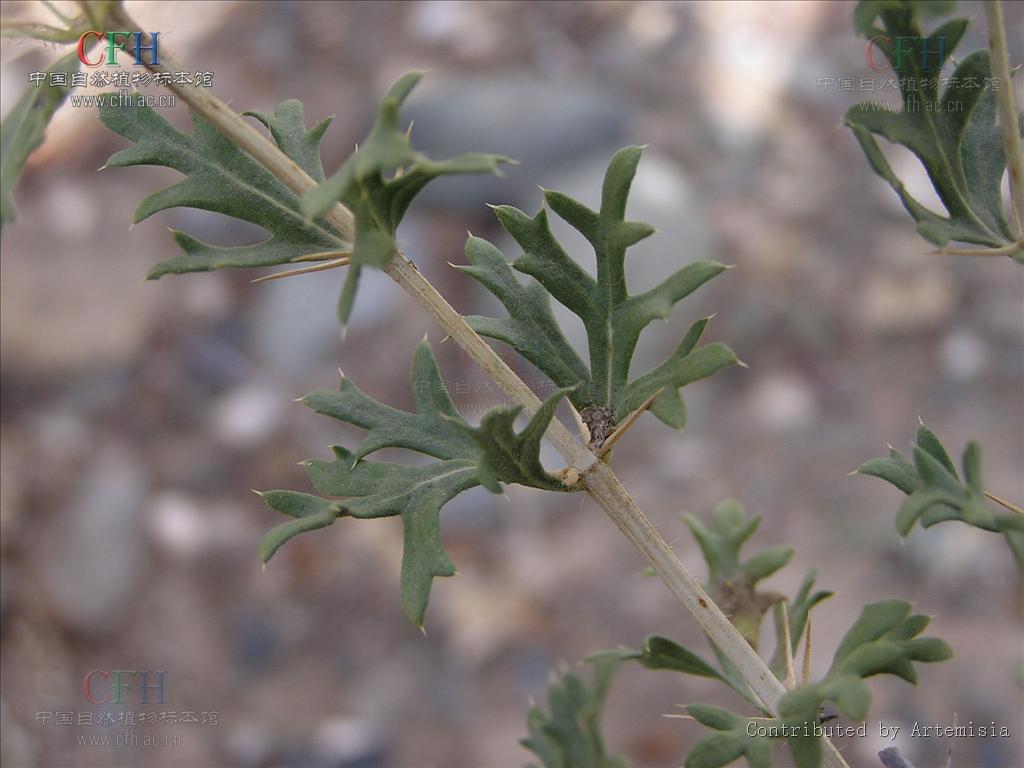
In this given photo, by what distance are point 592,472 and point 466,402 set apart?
1.65 m

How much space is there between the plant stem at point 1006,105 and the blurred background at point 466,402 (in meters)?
1.73

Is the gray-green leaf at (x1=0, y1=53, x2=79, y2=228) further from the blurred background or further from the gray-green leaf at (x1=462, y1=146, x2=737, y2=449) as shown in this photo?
the blurred background

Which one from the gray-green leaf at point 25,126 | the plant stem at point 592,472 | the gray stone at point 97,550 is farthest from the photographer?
the gray stone at point 97,550

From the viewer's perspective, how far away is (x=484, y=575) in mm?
3490

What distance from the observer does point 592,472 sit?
997 mm

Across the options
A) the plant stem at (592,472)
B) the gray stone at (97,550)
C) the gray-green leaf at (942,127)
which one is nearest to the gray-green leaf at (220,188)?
the plant stem at (592,472)

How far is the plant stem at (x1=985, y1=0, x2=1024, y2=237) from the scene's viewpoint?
886 millimetres

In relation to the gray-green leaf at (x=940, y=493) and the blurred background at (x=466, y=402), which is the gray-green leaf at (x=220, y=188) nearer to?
the gray-green leaf at (x=940, y=493)

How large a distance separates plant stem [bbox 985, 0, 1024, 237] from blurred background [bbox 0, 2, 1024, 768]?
5.67 feet

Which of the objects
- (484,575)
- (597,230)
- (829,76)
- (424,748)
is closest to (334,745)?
(424,748)

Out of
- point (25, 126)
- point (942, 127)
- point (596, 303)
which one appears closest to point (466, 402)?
point (596, 303)

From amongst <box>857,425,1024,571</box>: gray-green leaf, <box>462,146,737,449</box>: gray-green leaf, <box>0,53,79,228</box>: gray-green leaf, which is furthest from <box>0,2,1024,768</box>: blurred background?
<box>0,53,79,228</box>: gray-green leaf

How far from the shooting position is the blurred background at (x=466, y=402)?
322cm

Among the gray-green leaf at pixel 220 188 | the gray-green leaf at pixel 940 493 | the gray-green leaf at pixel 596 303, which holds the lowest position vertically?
the gray-green leaf at pixel 940 493
